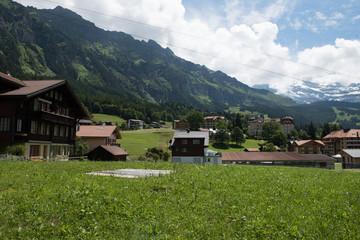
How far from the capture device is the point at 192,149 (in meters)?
67.2

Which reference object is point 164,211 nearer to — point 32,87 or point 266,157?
point 32,87

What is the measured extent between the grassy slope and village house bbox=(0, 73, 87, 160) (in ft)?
91.2

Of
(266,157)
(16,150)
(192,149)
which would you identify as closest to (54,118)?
(16,150)

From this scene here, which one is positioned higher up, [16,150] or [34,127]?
[34,127]

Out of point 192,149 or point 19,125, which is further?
point 192,149

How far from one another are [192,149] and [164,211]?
59.7 m

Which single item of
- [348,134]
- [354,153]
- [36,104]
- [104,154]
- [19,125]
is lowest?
→ [104,154]

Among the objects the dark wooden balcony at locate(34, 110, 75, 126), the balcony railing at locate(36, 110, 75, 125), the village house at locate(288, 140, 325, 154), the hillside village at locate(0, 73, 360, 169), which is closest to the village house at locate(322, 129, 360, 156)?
the village house at locate(288, 140, 325, 154)

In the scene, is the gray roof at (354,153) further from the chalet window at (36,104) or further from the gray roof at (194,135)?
the chalet window at (36,104)

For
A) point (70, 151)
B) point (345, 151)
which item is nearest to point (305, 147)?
point (345, 151)

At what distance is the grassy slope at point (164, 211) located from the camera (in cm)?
673

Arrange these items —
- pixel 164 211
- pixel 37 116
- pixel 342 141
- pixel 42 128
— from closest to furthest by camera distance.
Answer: pixel 164 211, pixel 37 116, pixel 42 128, pixel 342 141

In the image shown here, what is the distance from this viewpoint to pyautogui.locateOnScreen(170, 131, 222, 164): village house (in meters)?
66.9

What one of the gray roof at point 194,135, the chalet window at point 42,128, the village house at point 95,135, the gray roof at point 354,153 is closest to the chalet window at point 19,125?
the chalet window at point 42,128
